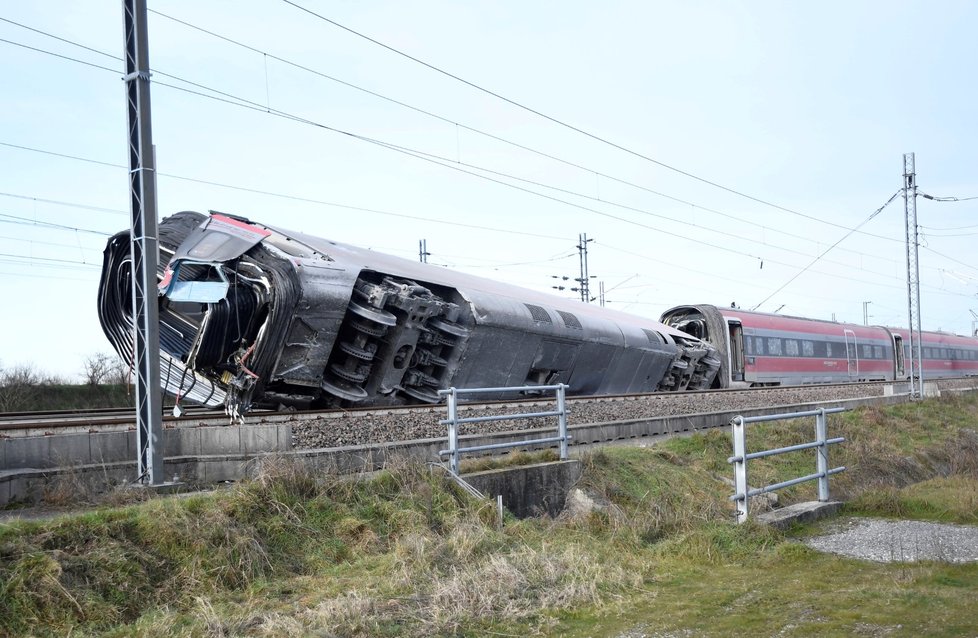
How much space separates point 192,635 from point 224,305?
8.43 metres

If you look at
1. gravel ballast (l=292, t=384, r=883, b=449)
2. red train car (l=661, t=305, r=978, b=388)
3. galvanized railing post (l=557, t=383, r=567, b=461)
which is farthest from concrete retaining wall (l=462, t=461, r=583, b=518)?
red train car (l=661, t=305, r=978, b=388)

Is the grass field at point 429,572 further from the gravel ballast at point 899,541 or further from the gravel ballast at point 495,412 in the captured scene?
the gravel ballast at point 495,412

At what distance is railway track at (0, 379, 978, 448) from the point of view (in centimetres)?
1062

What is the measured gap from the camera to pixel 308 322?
44.2 ft

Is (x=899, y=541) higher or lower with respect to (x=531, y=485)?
lower

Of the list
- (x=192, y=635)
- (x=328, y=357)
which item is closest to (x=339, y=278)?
(x=328, y=357)

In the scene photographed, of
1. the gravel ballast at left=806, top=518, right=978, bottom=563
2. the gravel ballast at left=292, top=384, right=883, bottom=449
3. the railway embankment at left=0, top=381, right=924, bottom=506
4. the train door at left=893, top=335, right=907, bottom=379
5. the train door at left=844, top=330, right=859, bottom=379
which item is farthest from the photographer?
the train door at left=893, top=335, right=907, bottom=379

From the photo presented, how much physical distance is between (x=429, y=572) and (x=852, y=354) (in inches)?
1408

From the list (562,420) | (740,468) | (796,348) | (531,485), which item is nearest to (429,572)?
(531,485)

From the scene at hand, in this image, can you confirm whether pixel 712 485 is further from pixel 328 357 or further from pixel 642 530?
pixel 328 357

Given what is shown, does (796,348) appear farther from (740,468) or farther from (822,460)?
(740,468)

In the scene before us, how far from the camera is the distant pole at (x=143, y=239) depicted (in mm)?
8328

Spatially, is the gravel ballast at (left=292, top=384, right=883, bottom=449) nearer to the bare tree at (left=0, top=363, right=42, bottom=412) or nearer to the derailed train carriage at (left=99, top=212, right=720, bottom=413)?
the derailed train carriage at (left=99, top=212, right=720, bottom=413)

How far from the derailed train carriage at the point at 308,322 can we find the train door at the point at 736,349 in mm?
13547
